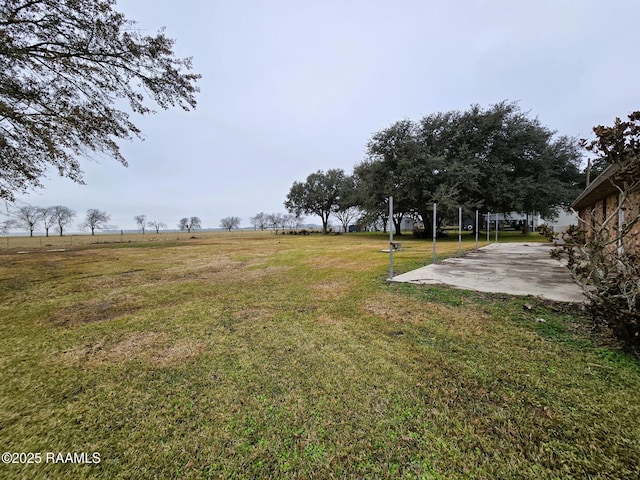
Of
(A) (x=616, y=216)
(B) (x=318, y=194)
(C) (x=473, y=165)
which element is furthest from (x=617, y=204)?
(B) (x=318, y=194)

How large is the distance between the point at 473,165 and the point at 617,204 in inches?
520

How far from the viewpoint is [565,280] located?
15.7 ft

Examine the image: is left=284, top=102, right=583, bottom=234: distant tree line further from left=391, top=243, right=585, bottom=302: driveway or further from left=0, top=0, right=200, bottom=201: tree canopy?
left=0, top=0, right=200, bottom=201: tree canopy

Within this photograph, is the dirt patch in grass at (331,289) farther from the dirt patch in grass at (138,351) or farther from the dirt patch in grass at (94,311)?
the dirt patch in grass at (94,311)

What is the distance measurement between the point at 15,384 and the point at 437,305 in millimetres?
4641

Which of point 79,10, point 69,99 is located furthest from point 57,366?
point 79,10

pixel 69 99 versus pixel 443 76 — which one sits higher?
pixel 443 76

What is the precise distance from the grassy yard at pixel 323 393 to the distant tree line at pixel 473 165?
50.4 ft

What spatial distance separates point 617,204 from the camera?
572 centimetres

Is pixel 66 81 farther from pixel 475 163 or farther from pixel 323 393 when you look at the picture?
pixel 475 163

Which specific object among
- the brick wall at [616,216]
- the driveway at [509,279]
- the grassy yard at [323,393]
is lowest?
the grassy yard at [323,393]

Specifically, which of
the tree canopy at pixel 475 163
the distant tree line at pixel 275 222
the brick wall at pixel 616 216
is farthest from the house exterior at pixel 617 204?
the distant tree line at pixel 275 222

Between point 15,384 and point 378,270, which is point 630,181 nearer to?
point 378,270

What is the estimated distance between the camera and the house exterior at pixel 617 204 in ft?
7.58
